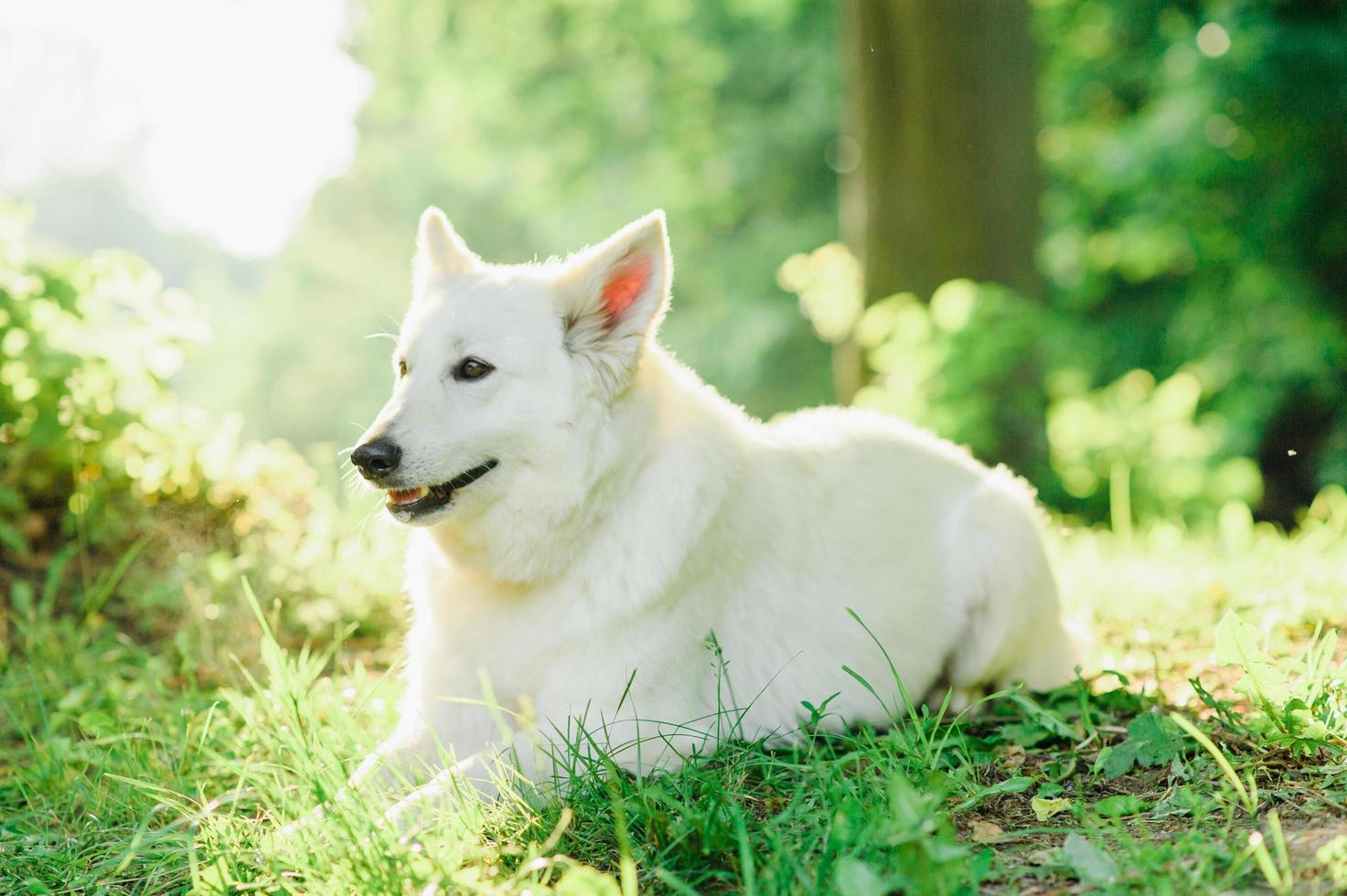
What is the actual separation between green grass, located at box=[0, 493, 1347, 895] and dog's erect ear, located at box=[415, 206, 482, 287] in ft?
3.86

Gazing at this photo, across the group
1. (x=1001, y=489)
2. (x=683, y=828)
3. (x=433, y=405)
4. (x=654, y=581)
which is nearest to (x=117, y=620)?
(x=433, y=405)

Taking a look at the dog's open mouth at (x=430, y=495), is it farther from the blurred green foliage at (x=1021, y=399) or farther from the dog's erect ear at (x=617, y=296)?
the blurred green foliage at (x=1021, y=399)

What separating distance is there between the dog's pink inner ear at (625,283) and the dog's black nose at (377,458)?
2.22 feet

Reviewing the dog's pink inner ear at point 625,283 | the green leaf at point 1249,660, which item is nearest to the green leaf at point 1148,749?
the green leaf at point 1249,660

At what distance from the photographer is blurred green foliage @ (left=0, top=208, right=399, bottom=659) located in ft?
14.3

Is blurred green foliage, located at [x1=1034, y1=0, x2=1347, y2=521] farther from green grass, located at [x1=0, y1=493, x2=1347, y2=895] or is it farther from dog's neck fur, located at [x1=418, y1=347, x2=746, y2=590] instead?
dog's neck fur, located at [x1=418, y1=347, x2=746, y2=590]

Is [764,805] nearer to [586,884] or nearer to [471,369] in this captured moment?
[586,884]

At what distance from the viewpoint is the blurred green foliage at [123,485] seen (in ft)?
14.3

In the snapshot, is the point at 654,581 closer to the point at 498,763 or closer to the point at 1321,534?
the point at 498,763

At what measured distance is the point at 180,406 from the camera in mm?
5012

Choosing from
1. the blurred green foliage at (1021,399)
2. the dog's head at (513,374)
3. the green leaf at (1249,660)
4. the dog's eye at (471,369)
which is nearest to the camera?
the green leaf at (1249,660)

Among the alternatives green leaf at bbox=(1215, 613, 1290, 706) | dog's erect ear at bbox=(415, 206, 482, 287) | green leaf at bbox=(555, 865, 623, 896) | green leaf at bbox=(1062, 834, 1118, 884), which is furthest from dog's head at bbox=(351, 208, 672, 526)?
green leaf at bbox=(1215, 613, 1290, 706)

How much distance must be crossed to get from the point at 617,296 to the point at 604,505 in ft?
1.85

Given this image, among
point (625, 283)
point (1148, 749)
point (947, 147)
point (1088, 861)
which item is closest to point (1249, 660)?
point (1148, 749)
